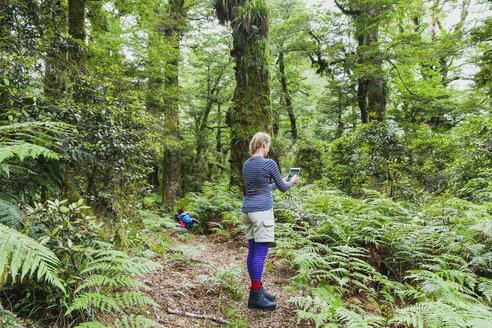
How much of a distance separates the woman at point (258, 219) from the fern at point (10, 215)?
2.23m

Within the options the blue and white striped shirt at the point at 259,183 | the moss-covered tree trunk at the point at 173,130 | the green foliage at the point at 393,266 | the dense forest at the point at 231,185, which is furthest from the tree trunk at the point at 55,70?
the moss-covered tree trunk at the point at 173,130

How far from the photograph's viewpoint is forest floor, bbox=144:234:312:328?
2803mm

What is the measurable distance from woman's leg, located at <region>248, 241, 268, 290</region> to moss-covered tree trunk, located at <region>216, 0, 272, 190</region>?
4712mm

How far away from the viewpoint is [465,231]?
3.66m

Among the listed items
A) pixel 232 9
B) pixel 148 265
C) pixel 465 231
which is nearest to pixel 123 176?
pixel 148 265

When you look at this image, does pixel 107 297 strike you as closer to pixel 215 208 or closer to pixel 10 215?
pixel 10 215

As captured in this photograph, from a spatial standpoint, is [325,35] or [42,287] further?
[325,35]

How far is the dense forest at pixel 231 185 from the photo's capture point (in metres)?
2.16

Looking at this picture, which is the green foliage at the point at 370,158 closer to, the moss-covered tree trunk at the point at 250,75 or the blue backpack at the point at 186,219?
the moss-covered tree trunk at the point at 250,75

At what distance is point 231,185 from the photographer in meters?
8.76

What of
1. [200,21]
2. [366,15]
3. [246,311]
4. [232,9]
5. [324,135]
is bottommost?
[246,311]

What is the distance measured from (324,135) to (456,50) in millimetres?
7952

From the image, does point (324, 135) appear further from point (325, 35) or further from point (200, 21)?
point (200, 21)

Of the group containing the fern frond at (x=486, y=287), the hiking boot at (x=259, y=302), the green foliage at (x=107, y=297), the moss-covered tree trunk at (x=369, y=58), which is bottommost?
the hiking boot at (x=259, y=302)
